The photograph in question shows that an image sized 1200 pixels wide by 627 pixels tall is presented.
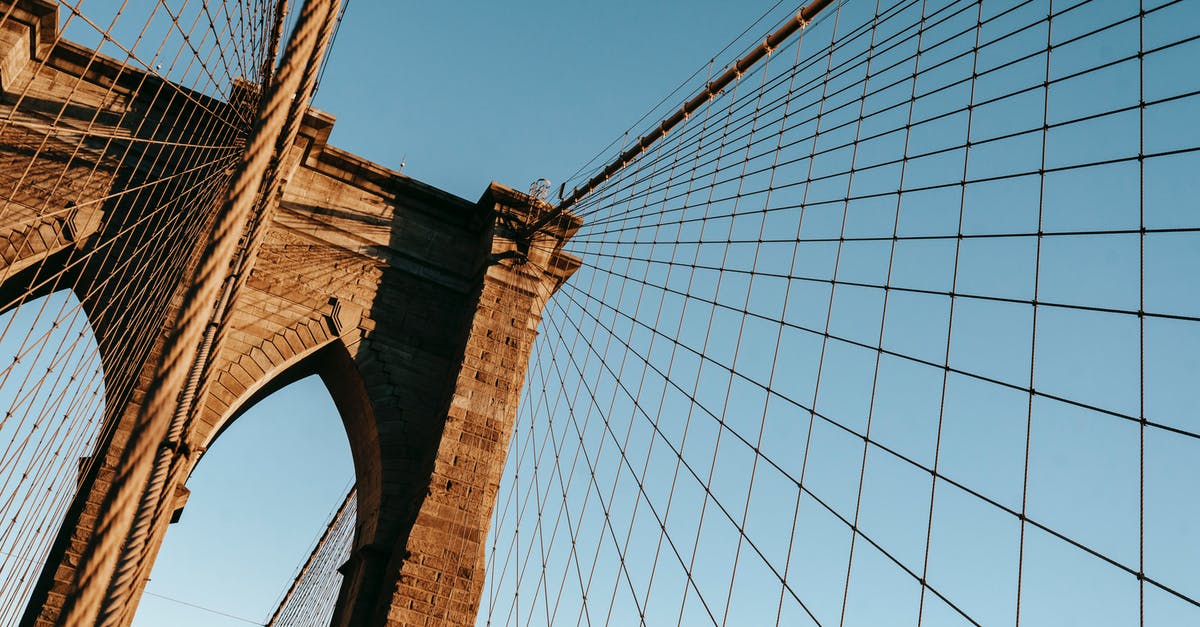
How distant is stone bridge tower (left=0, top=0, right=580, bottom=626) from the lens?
7266 mm

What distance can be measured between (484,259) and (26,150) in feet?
13.1

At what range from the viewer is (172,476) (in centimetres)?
376

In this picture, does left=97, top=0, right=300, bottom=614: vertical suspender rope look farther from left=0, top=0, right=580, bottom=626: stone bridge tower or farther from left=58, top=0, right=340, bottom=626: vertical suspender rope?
left=0, top=0, right=580, bottom=626: stone bridge tower

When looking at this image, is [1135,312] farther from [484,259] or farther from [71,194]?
[71,194]

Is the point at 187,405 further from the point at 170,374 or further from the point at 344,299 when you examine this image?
the point at 344,299

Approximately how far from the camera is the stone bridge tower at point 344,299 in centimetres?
727

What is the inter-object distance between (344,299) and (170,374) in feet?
21.5

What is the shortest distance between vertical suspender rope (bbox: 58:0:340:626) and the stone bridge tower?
5.20 meters

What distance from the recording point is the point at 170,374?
201cm

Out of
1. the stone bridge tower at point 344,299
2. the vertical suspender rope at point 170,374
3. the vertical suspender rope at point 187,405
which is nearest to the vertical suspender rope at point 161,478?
the vertical suspender rope at point 187,405

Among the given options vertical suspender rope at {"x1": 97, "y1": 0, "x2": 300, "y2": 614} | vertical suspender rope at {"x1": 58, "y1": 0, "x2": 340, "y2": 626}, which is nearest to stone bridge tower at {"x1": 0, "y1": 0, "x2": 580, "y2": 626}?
vertical suspender rope at {"x1": 97, "y1": 0, "x2": 300, "y2": 614}

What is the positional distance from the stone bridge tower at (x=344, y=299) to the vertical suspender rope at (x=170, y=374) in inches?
205

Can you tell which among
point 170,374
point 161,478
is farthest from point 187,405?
point 170,374

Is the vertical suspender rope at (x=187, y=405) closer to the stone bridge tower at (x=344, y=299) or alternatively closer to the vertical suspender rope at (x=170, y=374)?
the vertical suspender rope at (x=170, y=374)
